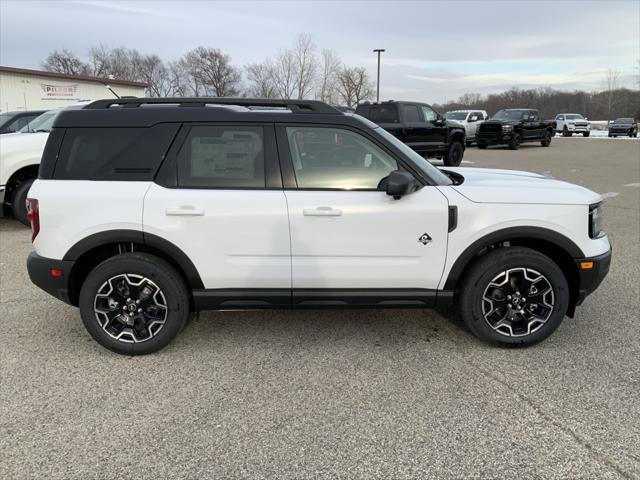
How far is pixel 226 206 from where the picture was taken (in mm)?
3521

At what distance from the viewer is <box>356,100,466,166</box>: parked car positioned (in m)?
15.2

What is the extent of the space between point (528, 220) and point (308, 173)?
160cm

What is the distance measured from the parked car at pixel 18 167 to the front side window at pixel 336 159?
5.70 meters

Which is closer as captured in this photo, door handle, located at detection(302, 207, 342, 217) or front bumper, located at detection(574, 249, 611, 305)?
door handle, located at detection(302, 207, 342, 217)

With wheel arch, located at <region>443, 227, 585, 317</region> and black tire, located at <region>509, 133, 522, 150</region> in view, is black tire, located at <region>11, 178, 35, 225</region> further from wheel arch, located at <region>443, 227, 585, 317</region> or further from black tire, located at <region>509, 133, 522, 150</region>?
black tire, located at <region>509, 133, 522, 150</region>

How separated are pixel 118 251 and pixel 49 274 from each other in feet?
1.60

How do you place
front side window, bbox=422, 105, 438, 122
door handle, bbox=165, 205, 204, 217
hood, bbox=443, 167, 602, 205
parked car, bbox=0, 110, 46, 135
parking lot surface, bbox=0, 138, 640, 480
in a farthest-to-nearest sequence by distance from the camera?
front side window, bbox=422, 105, 438, 122 < parked car, bbox=0, 110, 46, 135 < hood, bbox=443, 167, 602, 205 < door handle, bbox=165, 205, 204, 217 < parking lot surface, bbox=0, 138, 640, 480

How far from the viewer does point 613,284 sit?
523 cm

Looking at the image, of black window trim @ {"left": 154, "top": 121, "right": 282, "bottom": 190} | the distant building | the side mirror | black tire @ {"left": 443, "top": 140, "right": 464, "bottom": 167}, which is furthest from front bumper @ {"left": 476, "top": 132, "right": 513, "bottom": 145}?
black window trim @ {"left": 154, "top": 121, "right": 282, "bottom": 190}

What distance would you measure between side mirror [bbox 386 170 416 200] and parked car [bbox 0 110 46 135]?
33.1 feet

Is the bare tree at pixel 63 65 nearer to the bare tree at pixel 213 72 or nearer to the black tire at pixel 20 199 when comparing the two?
the bare tree at pixel 213 72

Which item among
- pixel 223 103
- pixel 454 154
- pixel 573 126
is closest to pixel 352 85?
pixel 573 126

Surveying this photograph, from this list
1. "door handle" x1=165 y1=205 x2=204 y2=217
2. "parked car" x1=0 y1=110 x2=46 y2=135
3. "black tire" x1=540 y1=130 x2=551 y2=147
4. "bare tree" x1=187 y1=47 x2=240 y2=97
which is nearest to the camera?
"door handle" x1=165 y1=205 x2=204 y2=217

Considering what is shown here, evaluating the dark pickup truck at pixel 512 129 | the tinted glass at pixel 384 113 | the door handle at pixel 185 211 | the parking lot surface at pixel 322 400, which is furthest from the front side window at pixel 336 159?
the dark pickup truck at pixel 512 129
